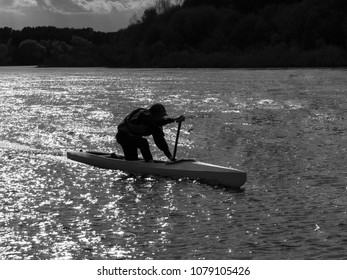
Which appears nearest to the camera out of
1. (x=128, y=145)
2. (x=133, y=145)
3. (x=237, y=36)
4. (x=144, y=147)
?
(x=144, y=147)

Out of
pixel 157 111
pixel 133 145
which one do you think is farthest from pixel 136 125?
pixel 157 111

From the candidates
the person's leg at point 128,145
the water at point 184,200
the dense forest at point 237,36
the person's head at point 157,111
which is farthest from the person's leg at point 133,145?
the dense forest at point 237,36

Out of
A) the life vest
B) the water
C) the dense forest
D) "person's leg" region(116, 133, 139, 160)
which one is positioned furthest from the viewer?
the dense forest

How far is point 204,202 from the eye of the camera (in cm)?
1797

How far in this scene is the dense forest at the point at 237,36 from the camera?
146625 millimetres

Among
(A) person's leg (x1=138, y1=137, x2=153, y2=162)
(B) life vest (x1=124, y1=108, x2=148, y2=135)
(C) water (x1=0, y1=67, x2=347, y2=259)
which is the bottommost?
(C) water (x1=0, y1=67, x2=347, y2=259)

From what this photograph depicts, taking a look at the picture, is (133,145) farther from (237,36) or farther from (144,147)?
(237,36)

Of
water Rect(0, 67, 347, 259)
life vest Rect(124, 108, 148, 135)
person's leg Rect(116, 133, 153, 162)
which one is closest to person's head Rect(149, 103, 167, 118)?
life vest Rect(124, 108, 148, 135)

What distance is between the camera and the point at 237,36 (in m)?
162

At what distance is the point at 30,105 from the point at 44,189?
35975mm

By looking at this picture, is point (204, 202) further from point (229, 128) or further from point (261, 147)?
point (229, 128)

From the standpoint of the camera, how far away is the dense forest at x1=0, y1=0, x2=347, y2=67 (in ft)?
481

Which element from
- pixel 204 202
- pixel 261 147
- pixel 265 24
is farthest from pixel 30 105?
pixel 265 24

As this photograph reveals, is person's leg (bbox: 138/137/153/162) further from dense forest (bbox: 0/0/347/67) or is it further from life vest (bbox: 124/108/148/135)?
dense forest (bbox: 0/0/347/67)
